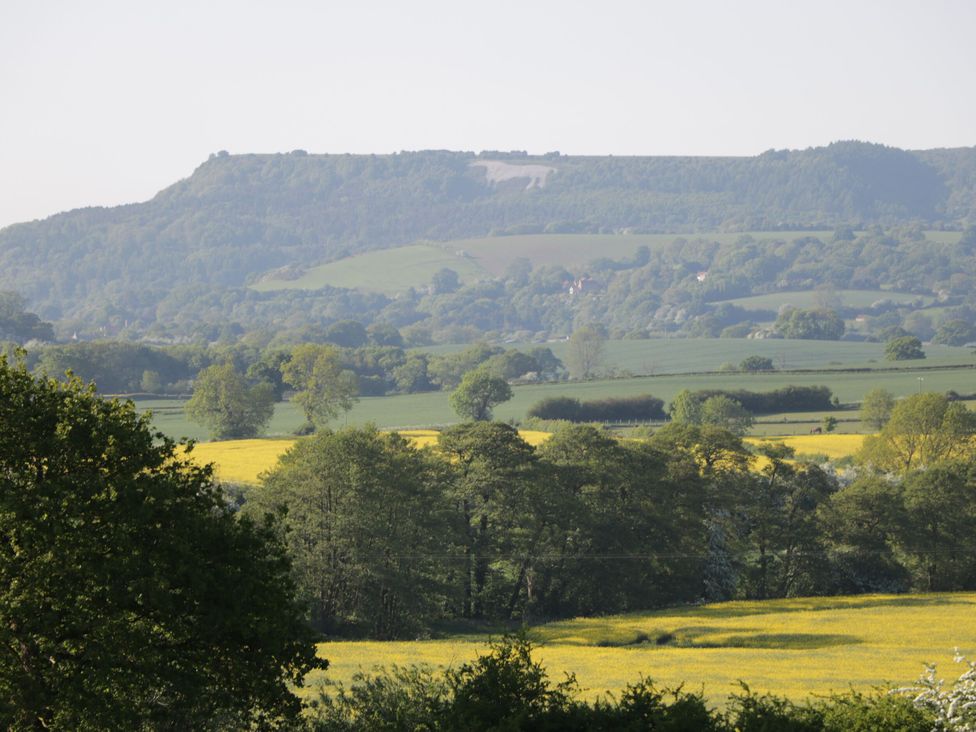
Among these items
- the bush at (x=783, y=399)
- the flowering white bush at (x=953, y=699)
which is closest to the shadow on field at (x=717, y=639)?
the flowering white bush at (x=953, y=699)

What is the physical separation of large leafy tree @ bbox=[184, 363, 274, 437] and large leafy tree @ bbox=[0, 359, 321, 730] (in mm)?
92989

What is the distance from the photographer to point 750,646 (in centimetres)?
4897

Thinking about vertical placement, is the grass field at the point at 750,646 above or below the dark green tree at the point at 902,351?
below

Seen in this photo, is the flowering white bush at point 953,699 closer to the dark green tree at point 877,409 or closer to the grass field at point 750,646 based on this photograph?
the grass field at point 750,646

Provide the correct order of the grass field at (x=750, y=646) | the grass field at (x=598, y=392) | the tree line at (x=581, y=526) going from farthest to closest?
the grass field at (x=598, y=392) → the tree line at (x=581, y=526) → the grass field at (x=750, y=646)

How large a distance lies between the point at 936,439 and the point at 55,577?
3057 inches

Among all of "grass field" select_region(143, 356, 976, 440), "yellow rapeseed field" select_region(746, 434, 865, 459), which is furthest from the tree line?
"grass field" select_region(143, 356, 976, 440)

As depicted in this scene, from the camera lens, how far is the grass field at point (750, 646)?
3956 centimetres

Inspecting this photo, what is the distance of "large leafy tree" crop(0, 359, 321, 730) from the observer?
66.8 feet

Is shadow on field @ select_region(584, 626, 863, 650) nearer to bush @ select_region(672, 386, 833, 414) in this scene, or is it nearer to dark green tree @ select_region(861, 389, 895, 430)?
dark green tree @ select_region(861, 389, 895, 430)

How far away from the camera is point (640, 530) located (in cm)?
6562

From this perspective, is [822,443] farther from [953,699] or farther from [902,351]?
[902,351]

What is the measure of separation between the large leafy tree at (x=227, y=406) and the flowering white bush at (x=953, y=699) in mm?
98006

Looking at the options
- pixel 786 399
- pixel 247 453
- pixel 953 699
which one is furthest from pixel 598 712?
pixel 786 399
